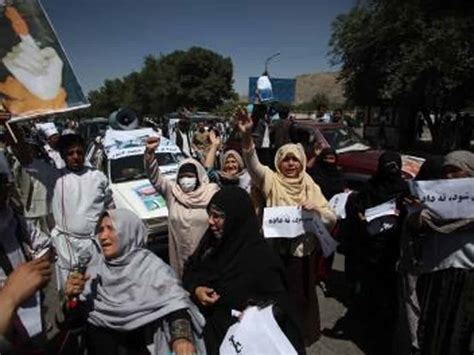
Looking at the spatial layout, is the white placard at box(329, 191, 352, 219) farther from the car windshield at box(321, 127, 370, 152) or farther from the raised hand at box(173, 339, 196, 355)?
the car windshield at box(321, 127, 370, 152)

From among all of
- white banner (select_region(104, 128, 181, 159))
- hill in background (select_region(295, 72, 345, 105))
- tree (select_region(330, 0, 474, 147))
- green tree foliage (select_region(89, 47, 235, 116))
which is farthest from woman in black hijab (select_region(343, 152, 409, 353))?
hill in background (select_region(295, 72, 345, 105))

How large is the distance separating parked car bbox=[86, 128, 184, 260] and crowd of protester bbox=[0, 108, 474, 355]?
1765 millimetres

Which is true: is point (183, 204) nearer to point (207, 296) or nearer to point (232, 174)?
point (232, 174)

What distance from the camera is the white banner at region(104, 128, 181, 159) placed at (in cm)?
838

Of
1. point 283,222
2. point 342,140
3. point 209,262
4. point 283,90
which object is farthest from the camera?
point 283,90

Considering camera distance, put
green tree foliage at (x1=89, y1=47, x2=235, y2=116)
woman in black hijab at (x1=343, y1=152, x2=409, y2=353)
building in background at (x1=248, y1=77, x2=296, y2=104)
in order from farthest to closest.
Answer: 1. green tree foliage at (x1=89, y1=47, x2=235, y2=116)
2. building in background at (x1=248, y1=77, x2=296, y2=104)
3. woman in black hijab at (x1=343, y1=152, x2=409, y2=353)

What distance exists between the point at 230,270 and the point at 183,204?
5.65 ft

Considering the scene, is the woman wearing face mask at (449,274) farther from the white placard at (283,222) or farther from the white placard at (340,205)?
the white placard at (340,205)

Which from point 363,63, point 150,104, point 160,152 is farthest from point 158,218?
point 150,104

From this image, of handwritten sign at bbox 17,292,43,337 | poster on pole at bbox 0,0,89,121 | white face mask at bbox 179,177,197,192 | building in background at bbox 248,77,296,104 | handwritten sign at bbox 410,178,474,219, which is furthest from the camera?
building in background at bbox 248,77,296,104

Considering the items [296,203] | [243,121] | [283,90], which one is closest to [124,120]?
[283,90]

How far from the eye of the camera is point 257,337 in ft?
7.67

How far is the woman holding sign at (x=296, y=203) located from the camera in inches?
156

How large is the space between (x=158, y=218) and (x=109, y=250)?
4.13 m
